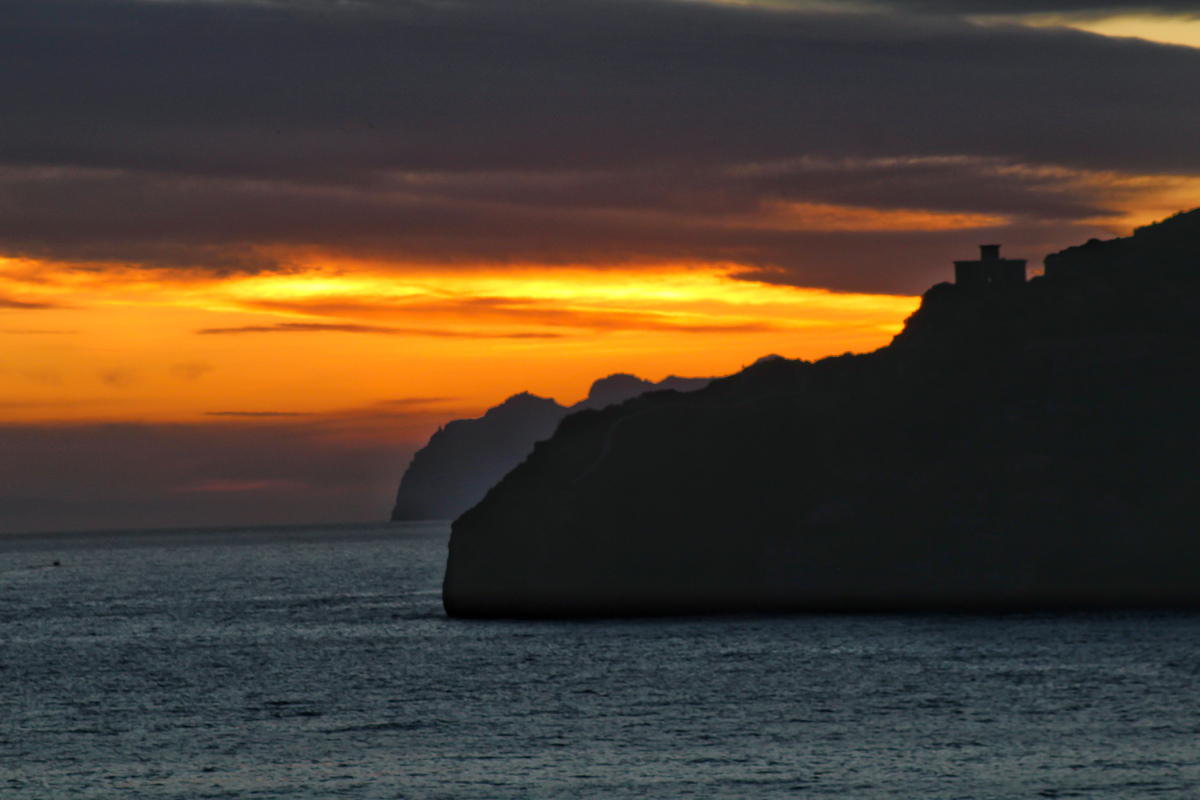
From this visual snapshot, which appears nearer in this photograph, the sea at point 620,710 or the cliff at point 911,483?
the sea at point 620,710

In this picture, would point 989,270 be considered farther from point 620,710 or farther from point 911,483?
point 620,710

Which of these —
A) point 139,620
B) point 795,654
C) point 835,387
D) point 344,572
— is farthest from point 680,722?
point 344,572

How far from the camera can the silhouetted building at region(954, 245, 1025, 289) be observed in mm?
122625

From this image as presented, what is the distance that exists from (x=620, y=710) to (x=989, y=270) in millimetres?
79140

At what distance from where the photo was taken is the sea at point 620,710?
4347 centimetres

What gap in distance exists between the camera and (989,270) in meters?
123

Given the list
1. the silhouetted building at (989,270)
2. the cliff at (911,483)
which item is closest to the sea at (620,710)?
the cliff at (911,483)

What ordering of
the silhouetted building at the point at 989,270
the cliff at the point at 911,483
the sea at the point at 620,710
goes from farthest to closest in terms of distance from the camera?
the silhouetted building at the point at 989,270 < the cliff at the point at 911,483 < the sea at the point at 620,710

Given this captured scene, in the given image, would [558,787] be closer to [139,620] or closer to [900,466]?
[900,466]

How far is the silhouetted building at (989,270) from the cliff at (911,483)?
349 cm

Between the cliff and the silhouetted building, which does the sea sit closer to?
the cliff

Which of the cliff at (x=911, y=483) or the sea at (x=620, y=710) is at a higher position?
the cliff at (x=911, y=483)

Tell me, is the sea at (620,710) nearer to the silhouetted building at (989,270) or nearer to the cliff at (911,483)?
the cliff at (911,483)

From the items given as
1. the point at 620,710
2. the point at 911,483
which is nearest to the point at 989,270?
the point at 911,483
